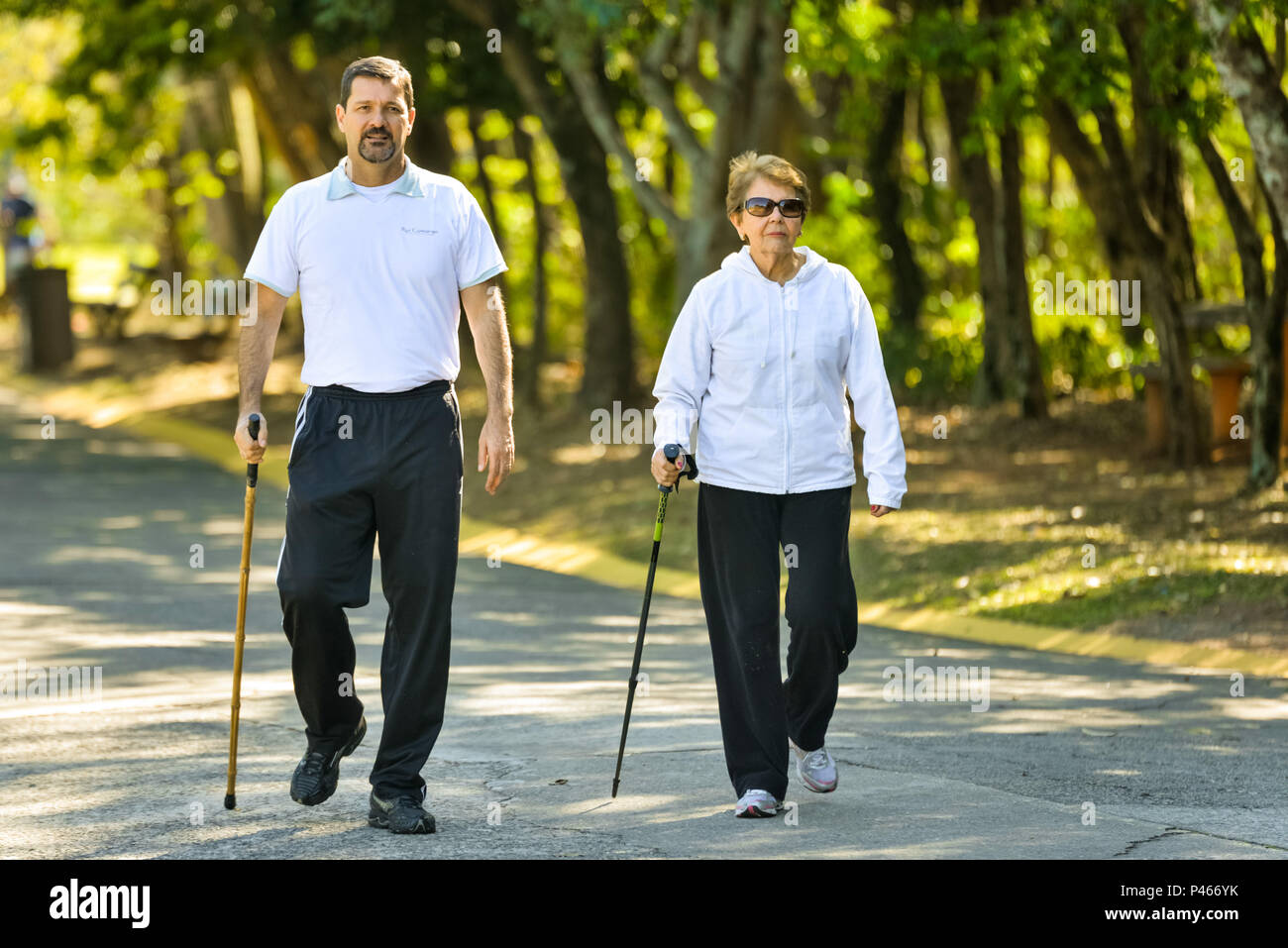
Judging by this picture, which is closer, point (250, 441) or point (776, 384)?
point (250, 441)

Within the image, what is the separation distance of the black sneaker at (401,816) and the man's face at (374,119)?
6.06 ft

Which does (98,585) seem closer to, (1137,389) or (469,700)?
(469,700)

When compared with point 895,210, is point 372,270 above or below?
below

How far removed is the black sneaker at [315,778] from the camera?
5828 mm

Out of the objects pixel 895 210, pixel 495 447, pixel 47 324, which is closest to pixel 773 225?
pixel 495 447

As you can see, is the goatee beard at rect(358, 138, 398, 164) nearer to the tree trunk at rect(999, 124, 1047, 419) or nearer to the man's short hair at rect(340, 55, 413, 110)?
the man's short hair at rect(340, 55, 413, 110)

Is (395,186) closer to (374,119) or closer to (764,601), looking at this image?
(374,119)

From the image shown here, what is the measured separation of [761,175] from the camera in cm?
586

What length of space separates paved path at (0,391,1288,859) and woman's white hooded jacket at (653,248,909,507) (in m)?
1.06

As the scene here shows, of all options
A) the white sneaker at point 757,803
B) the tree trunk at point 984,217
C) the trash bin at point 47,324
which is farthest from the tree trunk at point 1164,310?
the trash bin at point 47,324

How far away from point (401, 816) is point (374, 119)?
2002mm

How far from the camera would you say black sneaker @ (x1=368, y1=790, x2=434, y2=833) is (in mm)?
5590
